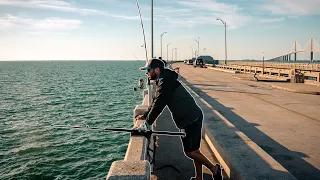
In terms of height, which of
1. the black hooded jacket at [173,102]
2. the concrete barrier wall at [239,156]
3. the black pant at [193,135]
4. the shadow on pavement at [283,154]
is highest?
the black hooded jacket at [173,102]

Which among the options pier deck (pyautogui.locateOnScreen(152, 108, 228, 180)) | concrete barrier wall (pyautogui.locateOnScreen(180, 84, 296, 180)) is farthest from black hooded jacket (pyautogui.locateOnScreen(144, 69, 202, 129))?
pier deck (pyautogui.locateOnScreen(152, 108, 228, 180))

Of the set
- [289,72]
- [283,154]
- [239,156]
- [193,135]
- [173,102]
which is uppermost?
[289,72]

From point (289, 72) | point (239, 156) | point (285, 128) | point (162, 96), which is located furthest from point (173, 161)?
point (289, 72)

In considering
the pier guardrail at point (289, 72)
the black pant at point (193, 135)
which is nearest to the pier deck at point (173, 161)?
the black pant at point (193, 135)

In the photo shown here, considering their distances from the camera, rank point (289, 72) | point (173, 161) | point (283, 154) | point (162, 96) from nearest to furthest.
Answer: point (162, 96)
point (173, 161)
point (283, 154)
point (289, 72)

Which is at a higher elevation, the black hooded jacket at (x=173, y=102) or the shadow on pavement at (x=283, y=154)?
the black hooded jacket at (x=173, y=102)

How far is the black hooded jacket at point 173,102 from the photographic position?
4.06 metres

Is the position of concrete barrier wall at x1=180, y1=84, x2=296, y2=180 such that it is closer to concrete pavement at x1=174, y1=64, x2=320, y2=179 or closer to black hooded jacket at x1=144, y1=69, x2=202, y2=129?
concrete pavement at x1=174, y1=64, x2=320, y2=179

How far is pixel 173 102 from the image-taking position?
4145 millimetres

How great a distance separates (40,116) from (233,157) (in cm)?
2301

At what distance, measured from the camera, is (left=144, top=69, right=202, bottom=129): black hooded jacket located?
4.06 metres

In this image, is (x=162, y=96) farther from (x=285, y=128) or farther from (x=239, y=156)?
(x=285, y=128)

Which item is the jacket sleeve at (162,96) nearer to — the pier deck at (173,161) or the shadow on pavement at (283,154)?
the pier deck at (173,161)

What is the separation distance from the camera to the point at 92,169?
12094mm
